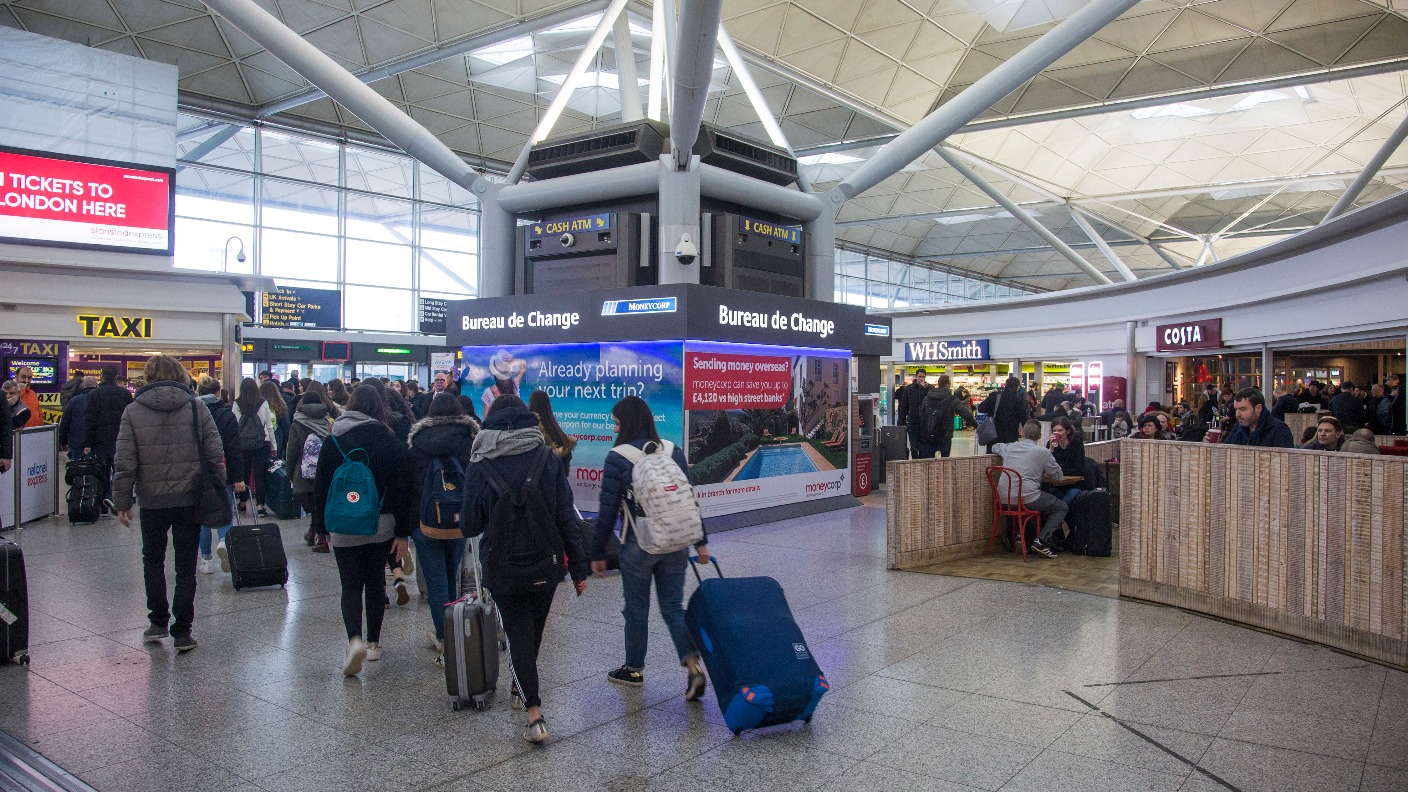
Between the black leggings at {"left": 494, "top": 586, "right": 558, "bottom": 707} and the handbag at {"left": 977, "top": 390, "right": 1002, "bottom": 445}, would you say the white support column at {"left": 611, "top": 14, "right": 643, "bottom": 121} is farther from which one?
the black leggings at {"left": 494, "top": 586, "right": 558, "bottom": 707}

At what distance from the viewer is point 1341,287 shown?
14.1 meters

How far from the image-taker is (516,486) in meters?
4.29

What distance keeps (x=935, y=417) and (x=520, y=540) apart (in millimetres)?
10740

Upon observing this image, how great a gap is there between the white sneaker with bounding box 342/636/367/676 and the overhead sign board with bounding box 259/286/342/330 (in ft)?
75.2

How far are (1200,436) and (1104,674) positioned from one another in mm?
7586

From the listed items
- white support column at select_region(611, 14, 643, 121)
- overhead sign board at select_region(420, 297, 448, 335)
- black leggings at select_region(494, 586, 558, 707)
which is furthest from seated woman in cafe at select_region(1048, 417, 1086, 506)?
overhead sign board at select_region(420, 297, 448, 335)

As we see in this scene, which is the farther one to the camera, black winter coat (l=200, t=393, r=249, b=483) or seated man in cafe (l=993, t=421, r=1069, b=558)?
seated man in cafe (l=993, t=421, r=1069, b=558)

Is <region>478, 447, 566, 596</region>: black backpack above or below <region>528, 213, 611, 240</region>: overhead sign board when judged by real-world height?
below

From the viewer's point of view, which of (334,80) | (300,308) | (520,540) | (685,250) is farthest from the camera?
(300,308)

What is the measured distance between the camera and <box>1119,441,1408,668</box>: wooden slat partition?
17.6 feet

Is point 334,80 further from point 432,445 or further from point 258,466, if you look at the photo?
point 432,445

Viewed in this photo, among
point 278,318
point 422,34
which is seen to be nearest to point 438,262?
point 278,318

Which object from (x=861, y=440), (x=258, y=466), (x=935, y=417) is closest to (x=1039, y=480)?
(x=935, y=417)

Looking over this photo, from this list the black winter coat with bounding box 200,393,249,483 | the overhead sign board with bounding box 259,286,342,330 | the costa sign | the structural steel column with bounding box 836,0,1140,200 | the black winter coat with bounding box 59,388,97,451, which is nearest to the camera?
the black winter coat with bounding box 200,393,249,483
